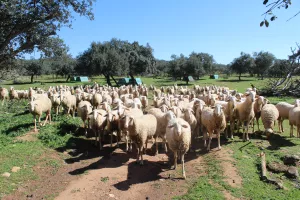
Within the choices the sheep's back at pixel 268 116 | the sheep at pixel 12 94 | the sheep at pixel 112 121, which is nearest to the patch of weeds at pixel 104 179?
the sheep at pixel 112 121

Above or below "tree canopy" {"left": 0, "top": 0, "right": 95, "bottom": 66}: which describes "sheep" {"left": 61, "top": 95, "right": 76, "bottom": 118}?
below

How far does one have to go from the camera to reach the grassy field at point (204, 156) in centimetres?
817

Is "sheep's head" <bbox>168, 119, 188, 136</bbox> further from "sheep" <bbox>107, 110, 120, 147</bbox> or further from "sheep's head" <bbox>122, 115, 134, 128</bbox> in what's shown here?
"sheep" <bbox>107, 110, 120, 147</bbox>

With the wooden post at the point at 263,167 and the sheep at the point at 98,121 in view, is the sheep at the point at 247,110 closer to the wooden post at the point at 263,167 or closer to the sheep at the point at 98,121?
the wooden post at the point at 263,167

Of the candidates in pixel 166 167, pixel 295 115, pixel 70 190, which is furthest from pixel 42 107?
pixel 295 115

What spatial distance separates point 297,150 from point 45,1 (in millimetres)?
13010

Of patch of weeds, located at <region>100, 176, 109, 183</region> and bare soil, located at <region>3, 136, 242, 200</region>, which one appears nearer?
bare soil, located at <region>3, 136, 242, 200</region>

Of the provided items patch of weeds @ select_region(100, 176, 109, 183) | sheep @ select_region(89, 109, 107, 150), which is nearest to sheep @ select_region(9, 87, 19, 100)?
sheep @ select_region(89, 109, 107, 150)

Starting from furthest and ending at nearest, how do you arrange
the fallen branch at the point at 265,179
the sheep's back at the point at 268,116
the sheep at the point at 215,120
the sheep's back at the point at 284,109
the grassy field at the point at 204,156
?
1. the sheep's back at the point at 284,109
2. the sheep's back at the point at 268,116
3. the sheep at the point at 215,120
4. the fallen branch at the point at 265,179
5. the grassy field at the point at 204,156

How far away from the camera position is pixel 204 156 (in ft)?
36.3

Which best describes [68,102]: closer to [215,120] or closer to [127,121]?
[127,121]

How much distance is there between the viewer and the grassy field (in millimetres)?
8172

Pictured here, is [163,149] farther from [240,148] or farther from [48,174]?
[48,174]

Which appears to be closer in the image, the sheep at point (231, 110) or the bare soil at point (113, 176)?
the bare soil at point (113, 176)
